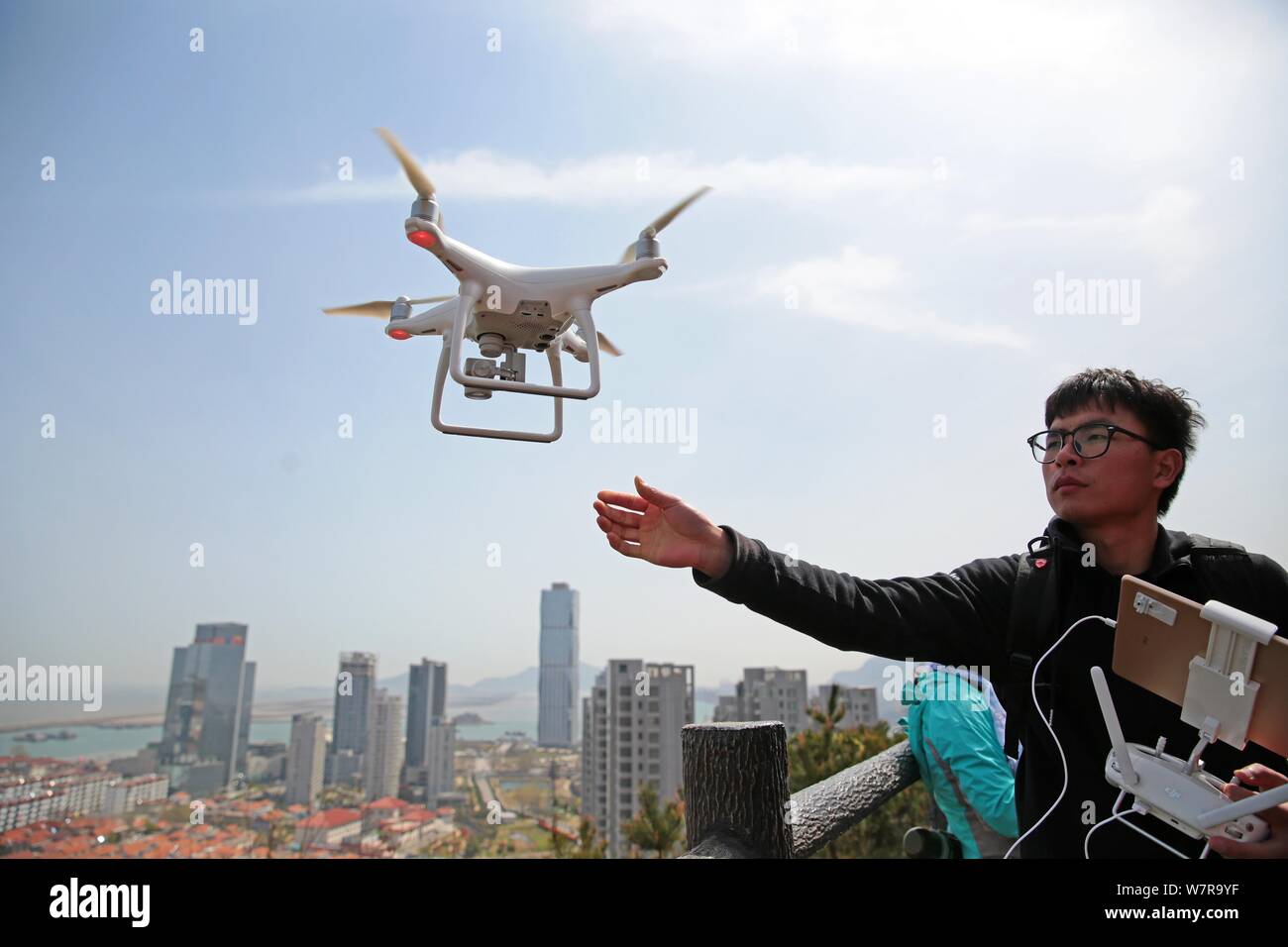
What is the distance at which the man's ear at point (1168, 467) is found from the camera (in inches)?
66.7

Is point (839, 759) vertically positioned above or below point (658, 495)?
below

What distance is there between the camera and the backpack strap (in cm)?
158

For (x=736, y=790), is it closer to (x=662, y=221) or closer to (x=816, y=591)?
(x=816, y=591)

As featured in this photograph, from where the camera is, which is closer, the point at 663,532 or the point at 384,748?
the point at 663,532

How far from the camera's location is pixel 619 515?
1565 millimetres

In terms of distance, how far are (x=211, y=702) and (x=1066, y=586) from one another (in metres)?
16.3

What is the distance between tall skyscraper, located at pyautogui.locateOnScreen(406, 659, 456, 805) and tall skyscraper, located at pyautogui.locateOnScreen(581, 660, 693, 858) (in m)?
4.25

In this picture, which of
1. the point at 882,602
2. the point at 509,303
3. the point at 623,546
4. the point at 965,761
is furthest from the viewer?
the point at 965,761

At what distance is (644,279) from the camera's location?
1.85 metres

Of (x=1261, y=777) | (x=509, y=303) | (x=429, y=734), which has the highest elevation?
(x=509, y=303)

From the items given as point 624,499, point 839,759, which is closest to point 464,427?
point 624,499
